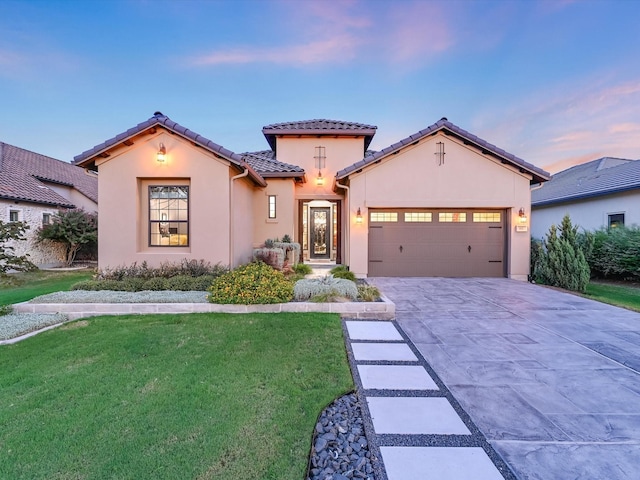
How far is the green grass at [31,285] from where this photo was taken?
575 centimetres

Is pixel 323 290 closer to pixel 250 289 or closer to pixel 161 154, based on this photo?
pixel 250 289

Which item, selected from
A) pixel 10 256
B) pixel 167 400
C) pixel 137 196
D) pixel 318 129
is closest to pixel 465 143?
pixel 318 129

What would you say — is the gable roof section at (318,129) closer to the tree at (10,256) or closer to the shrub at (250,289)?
the shrub at (250,289)

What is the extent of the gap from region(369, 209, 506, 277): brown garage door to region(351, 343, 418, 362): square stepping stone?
19.7ft

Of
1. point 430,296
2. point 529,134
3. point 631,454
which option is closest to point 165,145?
point 430,296

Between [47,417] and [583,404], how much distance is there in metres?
5.17

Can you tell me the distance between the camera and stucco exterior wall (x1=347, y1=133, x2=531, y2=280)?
32.7ft

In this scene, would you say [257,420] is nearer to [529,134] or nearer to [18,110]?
[529,134]

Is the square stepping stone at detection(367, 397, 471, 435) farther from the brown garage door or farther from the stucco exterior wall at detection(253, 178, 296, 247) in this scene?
the stucco exterior wall at detection(253, 178, 296, 247)

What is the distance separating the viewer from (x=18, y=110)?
14930mm

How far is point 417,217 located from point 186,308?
26.3 feet

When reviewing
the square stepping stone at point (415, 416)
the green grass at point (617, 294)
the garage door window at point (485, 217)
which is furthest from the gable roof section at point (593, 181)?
the square stepping stone at point (415, 416)

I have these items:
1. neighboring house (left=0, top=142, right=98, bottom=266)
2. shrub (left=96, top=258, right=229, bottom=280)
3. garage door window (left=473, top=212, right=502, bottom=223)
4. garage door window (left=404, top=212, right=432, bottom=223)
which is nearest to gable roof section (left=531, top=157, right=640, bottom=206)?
garage door window (left=473, top=212, right=502, bottom=223)

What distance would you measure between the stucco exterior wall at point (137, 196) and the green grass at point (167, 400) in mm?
3251
